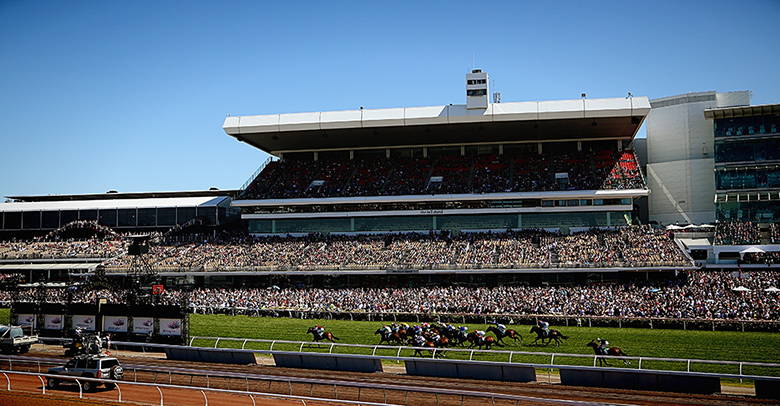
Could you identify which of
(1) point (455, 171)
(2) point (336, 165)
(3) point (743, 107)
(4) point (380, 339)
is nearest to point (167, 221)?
(2) point (336, 165)

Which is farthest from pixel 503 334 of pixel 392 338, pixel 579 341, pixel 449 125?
pixel 449 125

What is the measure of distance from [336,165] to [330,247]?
11.1 meters

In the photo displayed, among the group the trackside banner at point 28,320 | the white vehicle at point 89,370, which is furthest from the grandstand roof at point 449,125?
the white vehicle at point 89,370

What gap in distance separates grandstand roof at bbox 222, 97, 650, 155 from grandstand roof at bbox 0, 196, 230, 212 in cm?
900

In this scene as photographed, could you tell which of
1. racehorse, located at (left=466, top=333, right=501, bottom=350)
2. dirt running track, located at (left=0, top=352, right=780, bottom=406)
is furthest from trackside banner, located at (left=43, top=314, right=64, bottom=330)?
racehorse, located at (left=466, top=333, right=501, bottom=350)

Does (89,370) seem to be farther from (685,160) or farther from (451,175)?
(685,160)

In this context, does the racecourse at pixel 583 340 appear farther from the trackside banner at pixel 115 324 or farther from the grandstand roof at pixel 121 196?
the grandstand roof at pixel 121 196

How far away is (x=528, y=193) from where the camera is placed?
162 feet

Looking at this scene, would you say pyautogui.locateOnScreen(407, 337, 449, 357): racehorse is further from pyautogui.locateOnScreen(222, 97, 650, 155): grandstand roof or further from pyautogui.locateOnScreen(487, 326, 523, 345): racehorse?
pyautogui.locateOnScreen(222, 97, 650, 155): grandstand roof

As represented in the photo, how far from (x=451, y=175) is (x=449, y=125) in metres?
4.39

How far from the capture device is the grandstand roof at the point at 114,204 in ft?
201

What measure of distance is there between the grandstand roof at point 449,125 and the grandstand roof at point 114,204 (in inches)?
354

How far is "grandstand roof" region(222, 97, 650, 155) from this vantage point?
4919 centimetres

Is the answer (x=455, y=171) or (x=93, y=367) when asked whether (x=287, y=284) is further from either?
(x=93, y=367)
